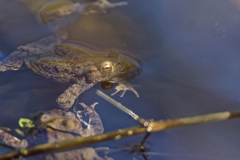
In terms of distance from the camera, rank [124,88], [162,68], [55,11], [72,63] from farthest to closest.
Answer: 1. [55,11]
2. [72,63]
3. [162,68]
4. [124,88]

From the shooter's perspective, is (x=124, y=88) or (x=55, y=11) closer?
(x=124, y=88)

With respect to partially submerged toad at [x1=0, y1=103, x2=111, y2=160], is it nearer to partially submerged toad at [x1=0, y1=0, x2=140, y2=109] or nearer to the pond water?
the pond water

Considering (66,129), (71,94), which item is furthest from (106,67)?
(66,129)

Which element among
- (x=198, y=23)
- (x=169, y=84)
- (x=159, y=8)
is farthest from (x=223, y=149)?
(x=159, y=8)

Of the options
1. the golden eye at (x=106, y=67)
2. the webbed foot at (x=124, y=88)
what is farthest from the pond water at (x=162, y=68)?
the golden eye at (x=106, y=67)

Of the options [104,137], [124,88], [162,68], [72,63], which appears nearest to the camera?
[104,137]

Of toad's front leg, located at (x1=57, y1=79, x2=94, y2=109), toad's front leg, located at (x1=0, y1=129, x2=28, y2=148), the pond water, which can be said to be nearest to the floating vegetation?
the pond water

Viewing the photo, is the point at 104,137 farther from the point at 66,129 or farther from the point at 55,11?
the point at 55,11
